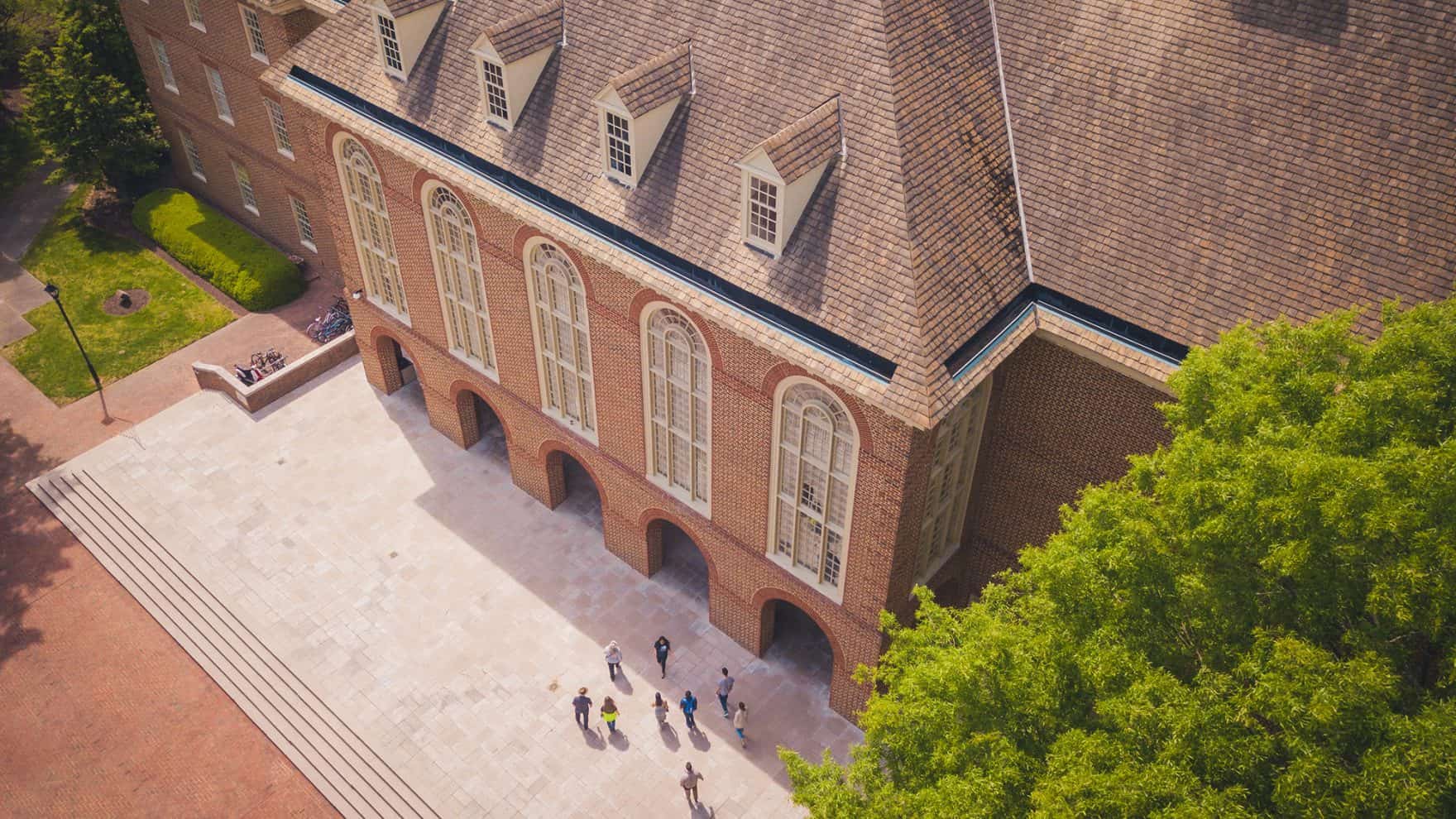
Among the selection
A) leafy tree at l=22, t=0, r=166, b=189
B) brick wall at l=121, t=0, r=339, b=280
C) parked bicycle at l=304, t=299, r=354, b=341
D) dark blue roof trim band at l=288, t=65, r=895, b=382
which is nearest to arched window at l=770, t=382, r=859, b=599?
dark blue roof trim band at l=288, t=65, r=895, b=382

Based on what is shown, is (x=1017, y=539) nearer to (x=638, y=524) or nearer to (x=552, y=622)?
(x=638, y=524)

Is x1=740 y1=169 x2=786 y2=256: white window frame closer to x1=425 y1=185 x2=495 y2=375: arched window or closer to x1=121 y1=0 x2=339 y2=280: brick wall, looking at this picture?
x1=425 y1=185 x2=495 y2=375: arched window

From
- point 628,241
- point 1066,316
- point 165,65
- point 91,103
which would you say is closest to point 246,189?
point 165,65

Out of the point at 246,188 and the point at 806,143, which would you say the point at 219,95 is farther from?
the point at 806,143

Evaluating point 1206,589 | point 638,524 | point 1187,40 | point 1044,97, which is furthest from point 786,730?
point 1187,40

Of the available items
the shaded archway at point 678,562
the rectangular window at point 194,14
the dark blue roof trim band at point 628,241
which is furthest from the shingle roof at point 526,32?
the rectangular window at point 194,14

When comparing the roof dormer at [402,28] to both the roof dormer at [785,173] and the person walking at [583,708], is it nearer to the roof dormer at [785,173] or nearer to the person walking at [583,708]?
the roof dormer at [785,173]
